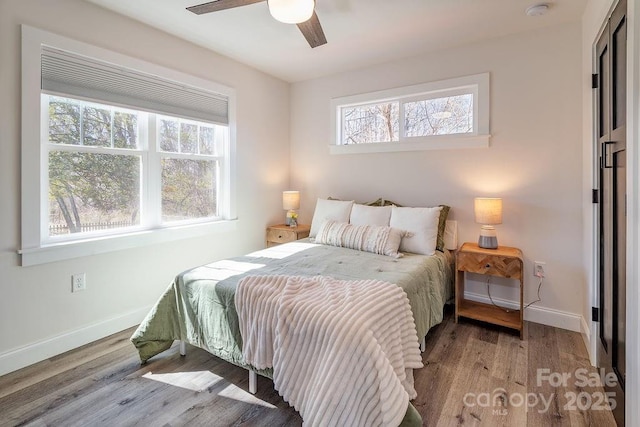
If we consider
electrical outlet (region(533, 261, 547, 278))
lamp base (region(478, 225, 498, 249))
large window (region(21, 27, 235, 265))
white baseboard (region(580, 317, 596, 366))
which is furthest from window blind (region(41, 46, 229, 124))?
white baseboard (region(580, 317, 596, 366))

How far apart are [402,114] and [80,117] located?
9.60 feet

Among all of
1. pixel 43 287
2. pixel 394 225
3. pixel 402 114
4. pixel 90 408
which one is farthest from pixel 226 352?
pixel 402 114

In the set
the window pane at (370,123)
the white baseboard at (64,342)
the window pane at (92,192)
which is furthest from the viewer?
the window pane at (370,123)

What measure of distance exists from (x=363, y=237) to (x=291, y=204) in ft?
4.28

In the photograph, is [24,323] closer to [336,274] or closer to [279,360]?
[279,360]

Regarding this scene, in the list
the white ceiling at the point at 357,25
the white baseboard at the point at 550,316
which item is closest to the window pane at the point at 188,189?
the white ceiling at the point at 357,25

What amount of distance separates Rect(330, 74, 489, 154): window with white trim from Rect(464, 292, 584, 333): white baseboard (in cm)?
150

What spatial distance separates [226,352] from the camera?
6.18ft

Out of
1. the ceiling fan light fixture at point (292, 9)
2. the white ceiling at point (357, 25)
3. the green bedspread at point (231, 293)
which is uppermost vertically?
the white ceiling at point (357, 25)

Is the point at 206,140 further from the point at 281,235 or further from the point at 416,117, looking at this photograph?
the point at 416,117

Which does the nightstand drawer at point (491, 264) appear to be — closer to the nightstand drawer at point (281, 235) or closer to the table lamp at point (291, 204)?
the nightstand drawer at point (281, 235)

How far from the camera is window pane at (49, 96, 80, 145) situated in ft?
7.50

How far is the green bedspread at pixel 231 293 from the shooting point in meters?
1.90

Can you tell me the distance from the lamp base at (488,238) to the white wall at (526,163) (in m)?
0.21
